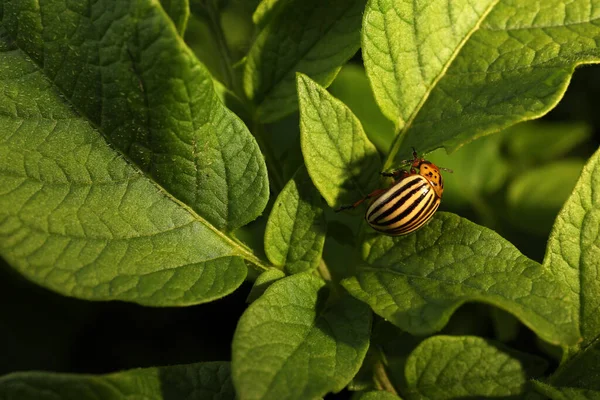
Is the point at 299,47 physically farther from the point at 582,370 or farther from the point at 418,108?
the point at 582,370

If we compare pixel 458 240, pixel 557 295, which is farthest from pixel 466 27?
pixel 557 295

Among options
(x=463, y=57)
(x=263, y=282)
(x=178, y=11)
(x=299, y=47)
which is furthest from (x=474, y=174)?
(x=178, y=11)

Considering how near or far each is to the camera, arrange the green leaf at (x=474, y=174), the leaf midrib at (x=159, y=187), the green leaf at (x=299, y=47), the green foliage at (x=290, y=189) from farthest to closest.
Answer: the green leaf at (x=474, y=174) < the green leaf at (x=299, y=47) < the leaf midrib at (x=159, y=187) < the green foliage at (x=290, y=189)

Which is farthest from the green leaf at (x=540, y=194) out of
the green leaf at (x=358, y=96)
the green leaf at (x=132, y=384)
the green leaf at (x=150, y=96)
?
the green leaf at (x=132, y=384)

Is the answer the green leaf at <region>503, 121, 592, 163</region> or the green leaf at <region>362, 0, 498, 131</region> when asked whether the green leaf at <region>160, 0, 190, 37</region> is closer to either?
the green leaf at <region>362, 0, 498, 131</region>

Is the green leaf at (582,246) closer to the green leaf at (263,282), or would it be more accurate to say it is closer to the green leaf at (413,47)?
the green leaf at (413,47)

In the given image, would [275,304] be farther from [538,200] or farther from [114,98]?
[538,200]

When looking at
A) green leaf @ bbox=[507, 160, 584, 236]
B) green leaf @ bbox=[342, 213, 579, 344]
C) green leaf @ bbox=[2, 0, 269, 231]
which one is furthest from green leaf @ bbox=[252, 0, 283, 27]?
green leaf @ bbox=[507, 160, 584, 236]
